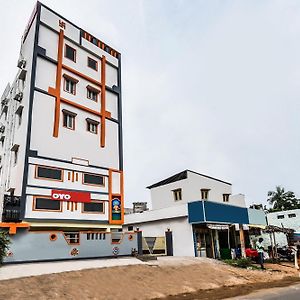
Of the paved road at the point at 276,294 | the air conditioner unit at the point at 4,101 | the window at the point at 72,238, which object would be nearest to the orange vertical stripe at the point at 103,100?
the window at the point at 72,238

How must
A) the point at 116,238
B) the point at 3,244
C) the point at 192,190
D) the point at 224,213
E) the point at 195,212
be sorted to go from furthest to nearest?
the point at 192,190
the point at 224,213
the point at 195,212
the point at 116,238
the point at 3,244

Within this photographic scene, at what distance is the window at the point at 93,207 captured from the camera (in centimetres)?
2270

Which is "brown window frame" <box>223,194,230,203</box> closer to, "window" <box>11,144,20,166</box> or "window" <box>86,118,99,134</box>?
"window" <box>86,118,99,134</box>

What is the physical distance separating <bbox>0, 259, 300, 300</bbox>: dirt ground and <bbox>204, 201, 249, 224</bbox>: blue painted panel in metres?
5.04

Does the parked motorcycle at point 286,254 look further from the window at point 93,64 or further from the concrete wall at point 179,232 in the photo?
the window at point 93,64

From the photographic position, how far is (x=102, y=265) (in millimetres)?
17234

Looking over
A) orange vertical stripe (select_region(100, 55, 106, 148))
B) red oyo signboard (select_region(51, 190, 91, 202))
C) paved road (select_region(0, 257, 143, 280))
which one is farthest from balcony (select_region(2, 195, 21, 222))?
orange vertical stripe (select_region(100, 55, 106, 148))

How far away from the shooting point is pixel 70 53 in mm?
25812

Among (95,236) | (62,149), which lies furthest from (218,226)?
(62,149)

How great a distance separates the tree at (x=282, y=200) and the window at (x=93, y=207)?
4841cm

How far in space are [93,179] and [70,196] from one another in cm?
254

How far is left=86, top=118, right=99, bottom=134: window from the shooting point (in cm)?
2532

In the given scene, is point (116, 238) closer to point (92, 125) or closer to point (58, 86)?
point (92, 125)

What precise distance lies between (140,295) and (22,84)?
1861 cm
